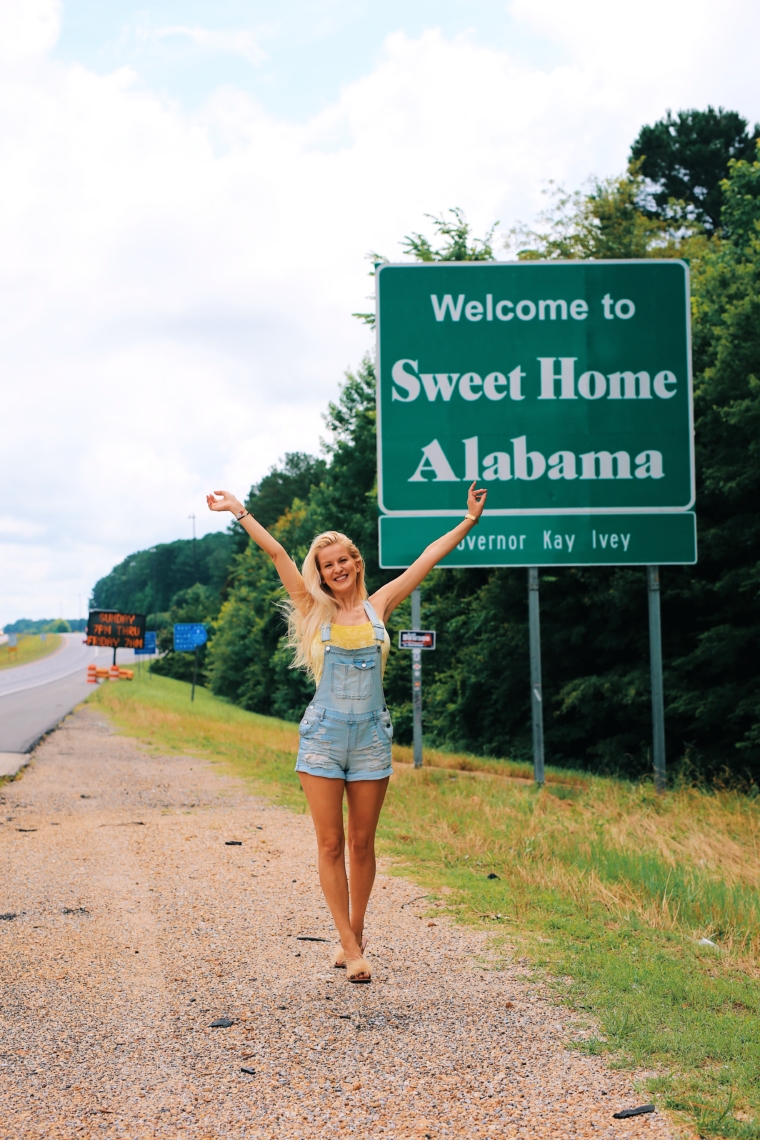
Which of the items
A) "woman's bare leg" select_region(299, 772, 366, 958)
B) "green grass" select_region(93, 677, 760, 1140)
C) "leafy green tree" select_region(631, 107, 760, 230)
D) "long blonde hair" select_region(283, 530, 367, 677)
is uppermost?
"leafy green tree" select_region(631, 107, 760, 230)

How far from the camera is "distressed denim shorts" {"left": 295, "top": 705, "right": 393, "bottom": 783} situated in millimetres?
4453

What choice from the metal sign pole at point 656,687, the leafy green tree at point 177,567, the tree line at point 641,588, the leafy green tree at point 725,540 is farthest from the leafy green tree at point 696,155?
the leafy green tree at point 177,567

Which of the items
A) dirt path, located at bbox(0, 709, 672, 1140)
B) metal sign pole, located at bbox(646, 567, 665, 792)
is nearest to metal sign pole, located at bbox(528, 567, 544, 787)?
metal sign pole, located at bbox(646, 567, 665, 792)

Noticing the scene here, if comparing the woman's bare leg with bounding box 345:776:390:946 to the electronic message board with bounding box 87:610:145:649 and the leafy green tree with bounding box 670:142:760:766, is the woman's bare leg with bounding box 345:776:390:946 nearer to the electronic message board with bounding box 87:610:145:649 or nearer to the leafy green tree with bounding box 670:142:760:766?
the leafy green tree with bounding box 670:142:760:766

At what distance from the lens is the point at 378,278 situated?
12.4m

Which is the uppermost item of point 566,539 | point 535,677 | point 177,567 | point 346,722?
point 177,567

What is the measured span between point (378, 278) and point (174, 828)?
7.02m

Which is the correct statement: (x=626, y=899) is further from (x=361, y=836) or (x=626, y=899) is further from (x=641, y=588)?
(x=641, y=588)

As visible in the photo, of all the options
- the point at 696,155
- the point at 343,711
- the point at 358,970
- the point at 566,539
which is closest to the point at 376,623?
the point at 343,711

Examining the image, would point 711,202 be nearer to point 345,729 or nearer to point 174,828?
point 174,828

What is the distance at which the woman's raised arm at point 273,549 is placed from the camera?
4.59 meters

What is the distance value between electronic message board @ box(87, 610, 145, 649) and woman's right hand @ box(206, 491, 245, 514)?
39081 mm

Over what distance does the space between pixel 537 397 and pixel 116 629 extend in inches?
1358

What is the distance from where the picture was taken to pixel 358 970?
4477mm
